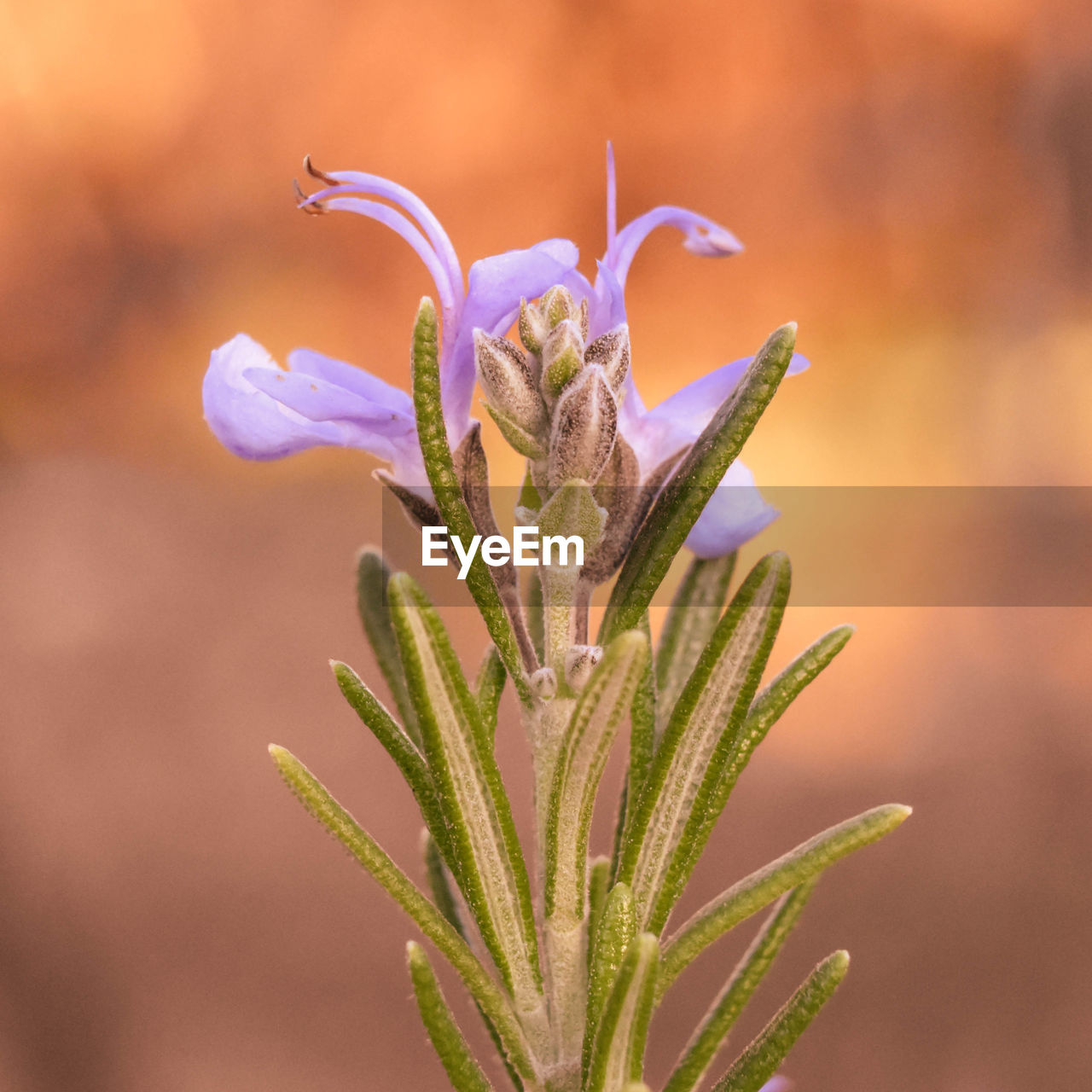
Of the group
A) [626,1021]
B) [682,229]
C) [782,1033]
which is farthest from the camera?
[682,229]

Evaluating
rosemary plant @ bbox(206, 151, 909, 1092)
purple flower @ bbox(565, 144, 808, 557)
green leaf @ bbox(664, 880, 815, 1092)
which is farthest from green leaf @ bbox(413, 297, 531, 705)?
green leaf @ bbox(664, 880, 815, 1092)

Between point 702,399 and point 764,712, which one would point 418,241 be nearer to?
point 702,399

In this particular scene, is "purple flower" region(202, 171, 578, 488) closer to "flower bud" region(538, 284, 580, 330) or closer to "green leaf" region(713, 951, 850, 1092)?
"flower bud" region(538, 284, 580, 330)

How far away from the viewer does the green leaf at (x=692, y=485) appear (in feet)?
2.04

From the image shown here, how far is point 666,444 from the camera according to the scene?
2.31 feet

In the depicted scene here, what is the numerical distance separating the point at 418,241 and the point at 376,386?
0.11 m

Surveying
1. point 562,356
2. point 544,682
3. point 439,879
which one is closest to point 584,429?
point 562,356

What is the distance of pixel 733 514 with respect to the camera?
0.75m

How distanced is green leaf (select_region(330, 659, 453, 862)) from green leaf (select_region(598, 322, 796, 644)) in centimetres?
14

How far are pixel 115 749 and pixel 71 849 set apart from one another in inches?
9.2

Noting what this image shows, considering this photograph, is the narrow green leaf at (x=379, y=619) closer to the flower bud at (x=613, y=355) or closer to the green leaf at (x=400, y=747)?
the green leaf at (x=400, y=747)

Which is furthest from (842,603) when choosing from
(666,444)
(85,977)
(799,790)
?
(666,444)

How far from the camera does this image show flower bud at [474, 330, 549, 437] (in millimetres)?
623

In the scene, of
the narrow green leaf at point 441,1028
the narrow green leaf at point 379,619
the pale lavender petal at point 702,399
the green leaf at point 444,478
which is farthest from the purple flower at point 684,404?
the narrow green leaf at point 441,1028
